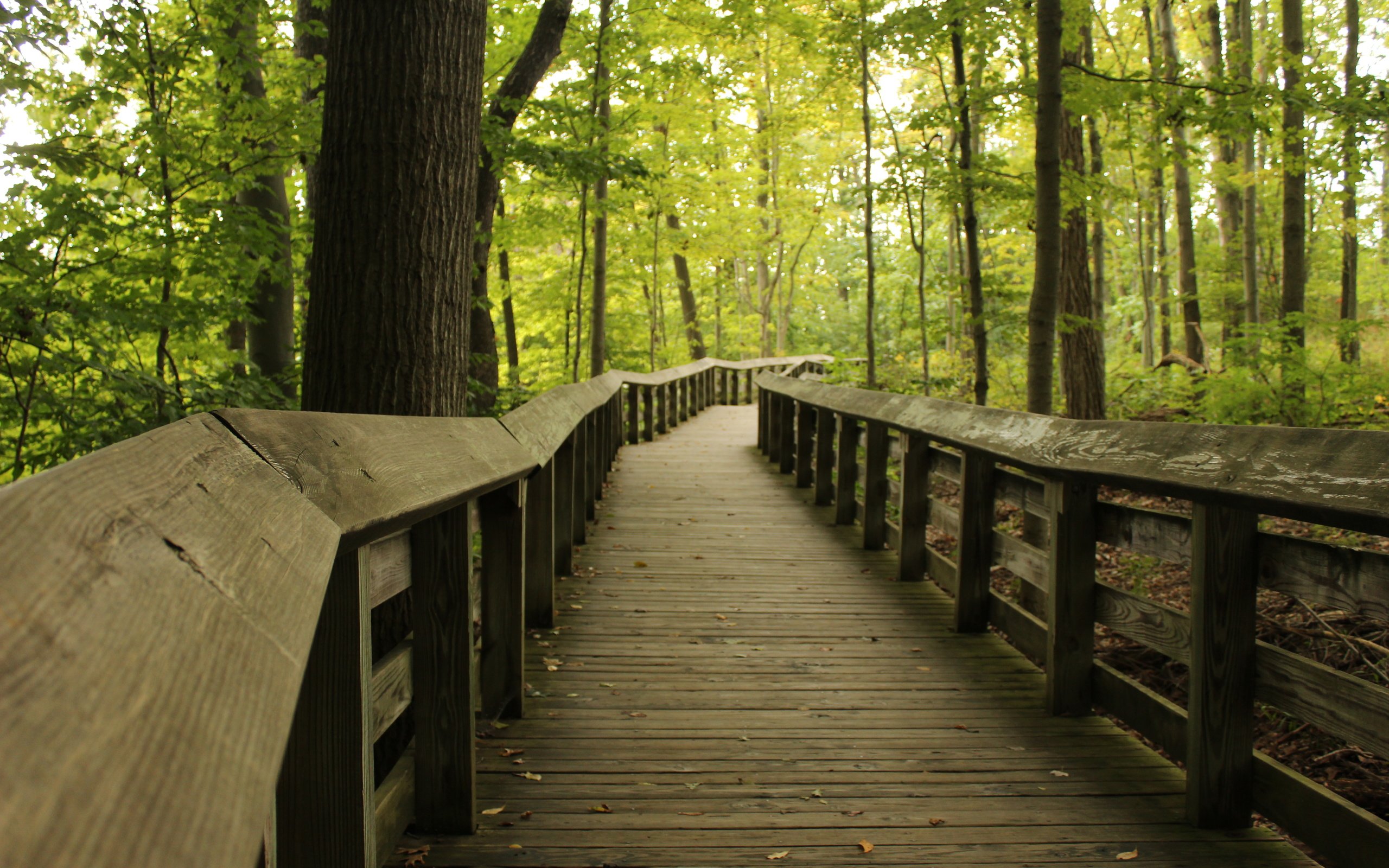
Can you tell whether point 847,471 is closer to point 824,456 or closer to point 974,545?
point 824,456

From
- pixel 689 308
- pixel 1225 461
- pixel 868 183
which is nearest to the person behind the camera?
pixel 1225 461

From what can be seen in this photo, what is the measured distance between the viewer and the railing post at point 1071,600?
349 centimetres

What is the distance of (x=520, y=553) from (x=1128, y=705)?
2.30 m

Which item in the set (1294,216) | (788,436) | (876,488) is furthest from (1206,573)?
(1294,216)

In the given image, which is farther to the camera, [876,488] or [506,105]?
[506,105]

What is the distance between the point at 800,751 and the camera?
3.25m

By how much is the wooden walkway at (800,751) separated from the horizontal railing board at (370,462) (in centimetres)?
112

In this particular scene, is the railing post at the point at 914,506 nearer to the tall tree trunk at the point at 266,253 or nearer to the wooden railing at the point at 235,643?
the wooden railing at the point at 235,643

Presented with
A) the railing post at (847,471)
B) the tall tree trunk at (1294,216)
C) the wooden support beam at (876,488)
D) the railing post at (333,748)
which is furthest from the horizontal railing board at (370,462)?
the tall tree trunk at (1294,216)

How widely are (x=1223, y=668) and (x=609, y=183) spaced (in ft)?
46.3

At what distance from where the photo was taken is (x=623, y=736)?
335 centimetres

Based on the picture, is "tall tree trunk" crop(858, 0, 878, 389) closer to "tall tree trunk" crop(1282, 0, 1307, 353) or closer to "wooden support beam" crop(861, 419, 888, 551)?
"wooden support beam" crop(861, 419, 888, 551)

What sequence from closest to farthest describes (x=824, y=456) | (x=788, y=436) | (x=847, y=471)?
(x=847, y=471), (x=824, y=456), (x=788, y=436)

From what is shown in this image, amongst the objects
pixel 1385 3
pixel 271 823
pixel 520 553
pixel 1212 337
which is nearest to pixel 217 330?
pixel 520 553
